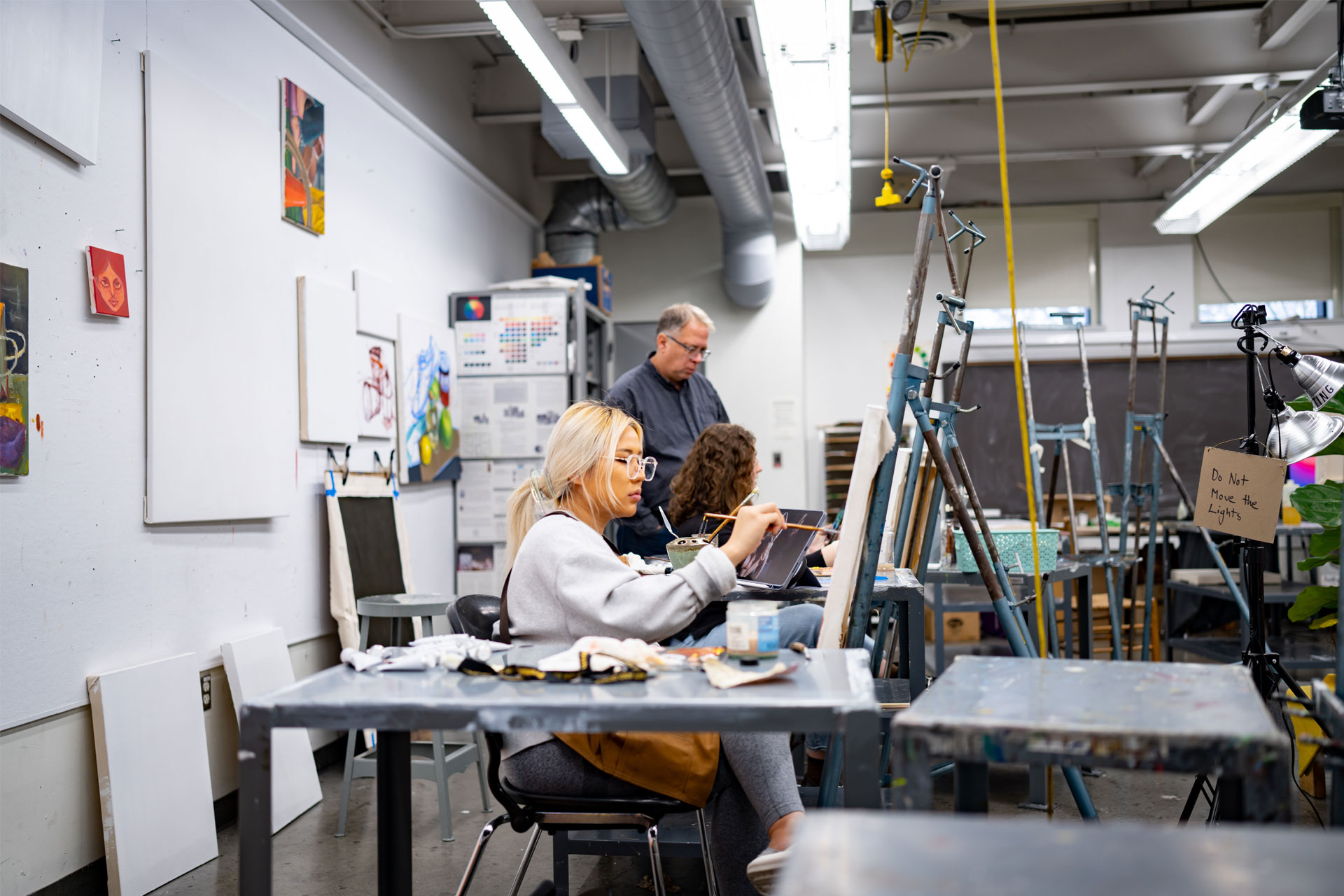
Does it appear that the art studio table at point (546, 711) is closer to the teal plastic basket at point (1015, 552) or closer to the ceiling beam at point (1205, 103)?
the teal plastic basket at point (1015, 552)

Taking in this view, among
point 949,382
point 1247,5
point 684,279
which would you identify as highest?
point 1247,5

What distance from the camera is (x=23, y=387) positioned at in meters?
2.38

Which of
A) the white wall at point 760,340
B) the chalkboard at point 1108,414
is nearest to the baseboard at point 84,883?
the white wall at point 760,340

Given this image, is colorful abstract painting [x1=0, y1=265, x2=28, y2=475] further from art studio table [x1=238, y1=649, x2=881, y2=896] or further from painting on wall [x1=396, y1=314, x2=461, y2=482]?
painting on wall [x1=396, y1=314, x2=461, y2=482]

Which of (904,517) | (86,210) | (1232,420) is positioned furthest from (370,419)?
(1232,420)

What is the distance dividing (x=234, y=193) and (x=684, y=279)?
4.48m

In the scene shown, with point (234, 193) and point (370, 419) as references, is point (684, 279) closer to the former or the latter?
point (370, 419)

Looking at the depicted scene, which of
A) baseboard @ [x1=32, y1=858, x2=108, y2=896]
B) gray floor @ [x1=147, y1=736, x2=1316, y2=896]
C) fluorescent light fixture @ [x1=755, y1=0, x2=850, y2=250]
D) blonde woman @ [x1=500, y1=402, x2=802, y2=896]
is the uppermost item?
fluorescent light fixture @ [x1=755, y1=0, x2=850, y2=250]

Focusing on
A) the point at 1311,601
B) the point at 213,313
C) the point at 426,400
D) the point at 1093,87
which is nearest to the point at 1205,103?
the point at 1093,87

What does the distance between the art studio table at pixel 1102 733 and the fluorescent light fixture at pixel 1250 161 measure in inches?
147

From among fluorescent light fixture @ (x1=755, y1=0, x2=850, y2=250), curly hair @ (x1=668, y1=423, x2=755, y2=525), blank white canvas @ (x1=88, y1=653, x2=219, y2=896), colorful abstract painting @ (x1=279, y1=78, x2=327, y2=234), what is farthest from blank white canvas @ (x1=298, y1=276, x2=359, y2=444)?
fluorescent light fixture @ (x1=755, y1=0, x2=850, y2=250)

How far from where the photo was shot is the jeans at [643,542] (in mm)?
3551

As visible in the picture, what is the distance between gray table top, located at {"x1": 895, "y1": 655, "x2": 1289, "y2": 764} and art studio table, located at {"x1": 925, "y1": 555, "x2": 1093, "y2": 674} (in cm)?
136

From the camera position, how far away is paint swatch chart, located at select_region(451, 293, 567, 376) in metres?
5.30
